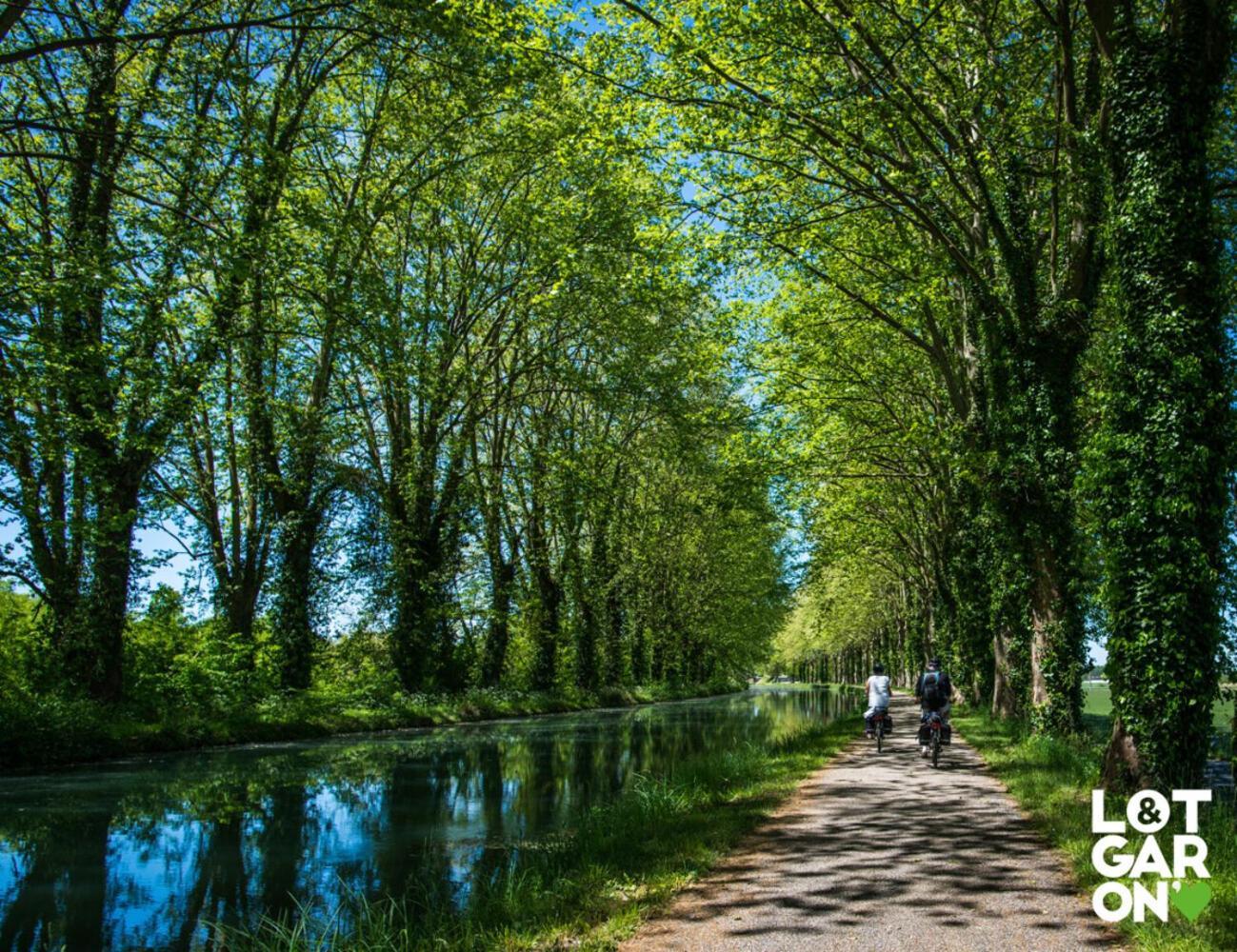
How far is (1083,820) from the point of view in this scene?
793 centimetres

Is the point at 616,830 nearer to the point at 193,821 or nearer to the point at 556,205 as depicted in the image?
the point at 193,821

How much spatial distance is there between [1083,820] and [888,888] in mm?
2802

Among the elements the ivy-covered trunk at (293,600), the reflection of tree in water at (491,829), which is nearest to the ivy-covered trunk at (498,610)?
the ivy-covered trunk at (293,600)

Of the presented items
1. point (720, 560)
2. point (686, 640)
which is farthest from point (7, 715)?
point (686, 640)

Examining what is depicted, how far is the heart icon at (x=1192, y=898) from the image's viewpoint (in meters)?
5.38

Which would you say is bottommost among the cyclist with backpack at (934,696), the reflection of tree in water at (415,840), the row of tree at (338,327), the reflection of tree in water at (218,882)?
the reflection of tree in water at (415,840)

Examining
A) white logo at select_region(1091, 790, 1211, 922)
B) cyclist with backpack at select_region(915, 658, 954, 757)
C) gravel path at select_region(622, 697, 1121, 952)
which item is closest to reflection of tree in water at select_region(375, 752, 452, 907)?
gravel path at select_region(622, 697, 1121, 952)

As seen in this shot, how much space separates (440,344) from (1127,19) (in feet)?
56.4

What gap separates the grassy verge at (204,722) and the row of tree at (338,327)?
129 cm

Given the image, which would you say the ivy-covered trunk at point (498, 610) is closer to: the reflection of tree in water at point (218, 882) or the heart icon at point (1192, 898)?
the reflection of tree in water at point (218, 882)

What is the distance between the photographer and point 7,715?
14.1 meters

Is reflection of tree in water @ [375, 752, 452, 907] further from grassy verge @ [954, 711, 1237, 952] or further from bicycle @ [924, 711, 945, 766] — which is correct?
bicycle @ [924, 711, 945, 766]

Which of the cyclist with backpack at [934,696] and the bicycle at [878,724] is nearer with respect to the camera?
the cyclist with backpack at [934,696]

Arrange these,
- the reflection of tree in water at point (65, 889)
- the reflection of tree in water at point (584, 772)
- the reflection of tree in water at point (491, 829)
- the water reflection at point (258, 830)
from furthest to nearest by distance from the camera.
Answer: the reflection of tree in water at point (584, 772)
the reflection of tree in water at point (491, 829)
the water reflection at point (258, 830)
the reflection of tree in water at point (65, 889)
